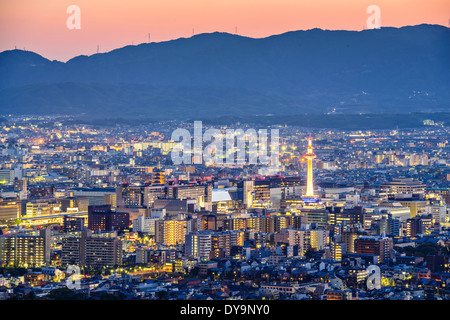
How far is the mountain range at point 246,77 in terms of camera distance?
54.3 metres

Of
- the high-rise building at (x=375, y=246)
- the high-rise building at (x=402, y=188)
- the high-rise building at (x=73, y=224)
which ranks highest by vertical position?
the high-rise building at (x=402, y=188)

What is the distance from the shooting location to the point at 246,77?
2638 inches

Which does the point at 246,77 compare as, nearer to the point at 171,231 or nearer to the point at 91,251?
the point at 171,231

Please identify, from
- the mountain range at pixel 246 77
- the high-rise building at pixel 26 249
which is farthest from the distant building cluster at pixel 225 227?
the mountain range at pixel 246 77

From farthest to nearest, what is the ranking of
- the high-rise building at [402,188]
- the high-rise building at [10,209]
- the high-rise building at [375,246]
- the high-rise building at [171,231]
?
the high-rise building at [402,188]
the high-rise building at [10,209]
the high-rise building at [171,231]
the high-rise building at [375,246]

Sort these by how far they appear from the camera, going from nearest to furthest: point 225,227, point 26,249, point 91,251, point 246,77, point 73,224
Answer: point 91,251
point 26,249
point 225,227
point 73,224
point 246,77

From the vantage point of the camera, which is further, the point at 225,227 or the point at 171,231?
the point at 225,227

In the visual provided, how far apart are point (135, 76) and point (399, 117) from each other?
691 inches

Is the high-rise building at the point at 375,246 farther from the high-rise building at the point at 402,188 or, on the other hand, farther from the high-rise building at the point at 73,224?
the high-rise building at the point at 402,188

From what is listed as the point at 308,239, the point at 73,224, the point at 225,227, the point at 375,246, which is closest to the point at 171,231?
the point at 225,227

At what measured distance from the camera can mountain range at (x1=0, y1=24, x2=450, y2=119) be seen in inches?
2137

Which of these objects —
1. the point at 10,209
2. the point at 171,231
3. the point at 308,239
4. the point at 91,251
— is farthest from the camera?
the point at 10,209
